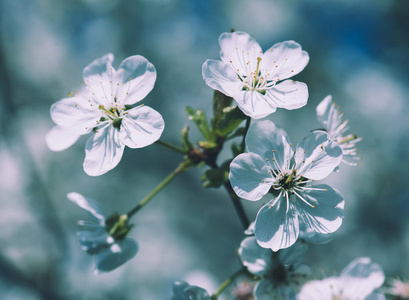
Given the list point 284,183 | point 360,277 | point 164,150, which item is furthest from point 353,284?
point 164,150

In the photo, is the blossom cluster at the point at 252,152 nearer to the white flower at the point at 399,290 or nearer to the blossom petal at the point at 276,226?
the blossom petal at the point at 276,226

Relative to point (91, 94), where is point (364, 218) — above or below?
below

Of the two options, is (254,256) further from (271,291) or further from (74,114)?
(74,114)

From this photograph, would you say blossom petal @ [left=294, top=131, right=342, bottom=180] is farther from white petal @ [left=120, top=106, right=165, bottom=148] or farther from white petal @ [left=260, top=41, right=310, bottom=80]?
white petal @ [left=120, top=106, right=165, bottom=148]

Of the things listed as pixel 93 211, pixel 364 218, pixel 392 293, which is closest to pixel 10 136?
pixel 93 211

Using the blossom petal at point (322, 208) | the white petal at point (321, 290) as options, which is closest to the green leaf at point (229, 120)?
the blossom petal at point (322, 208)

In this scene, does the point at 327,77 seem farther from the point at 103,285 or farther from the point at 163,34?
the point at 103,285
